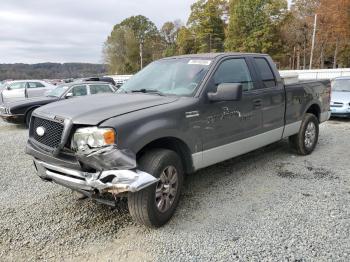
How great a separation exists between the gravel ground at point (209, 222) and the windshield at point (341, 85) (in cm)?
716

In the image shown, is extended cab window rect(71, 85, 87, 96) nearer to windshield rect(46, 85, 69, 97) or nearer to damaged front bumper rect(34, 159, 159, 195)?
windshield rect(46, 85, 69, 97)

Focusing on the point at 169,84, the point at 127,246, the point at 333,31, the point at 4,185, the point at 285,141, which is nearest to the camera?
the point at 127,246

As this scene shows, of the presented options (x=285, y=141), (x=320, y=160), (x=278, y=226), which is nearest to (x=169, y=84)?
(x=278, y=226)

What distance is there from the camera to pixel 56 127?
11.3 feet

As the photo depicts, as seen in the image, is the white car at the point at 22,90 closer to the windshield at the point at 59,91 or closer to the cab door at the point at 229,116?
the windshield at the point at 59,91

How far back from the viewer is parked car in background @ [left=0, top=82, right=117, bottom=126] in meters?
10.0

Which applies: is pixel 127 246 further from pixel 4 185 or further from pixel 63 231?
pixel 4 185

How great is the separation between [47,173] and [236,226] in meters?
2.14

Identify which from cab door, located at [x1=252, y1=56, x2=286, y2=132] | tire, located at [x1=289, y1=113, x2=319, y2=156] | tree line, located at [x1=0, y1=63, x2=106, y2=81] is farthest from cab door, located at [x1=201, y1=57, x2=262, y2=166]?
tree line, located at [x1=0, y1=63, x2=106, y2=81]

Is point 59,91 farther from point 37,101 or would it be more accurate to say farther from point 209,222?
point 209,222

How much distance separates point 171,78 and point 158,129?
1220mm

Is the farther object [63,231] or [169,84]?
[169,84]

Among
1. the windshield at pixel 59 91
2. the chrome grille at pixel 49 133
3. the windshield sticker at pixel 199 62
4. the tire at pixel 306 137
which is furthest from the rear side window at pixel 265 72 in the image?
the windshield at pixel 59 91

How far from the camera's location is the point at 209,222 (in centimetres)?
368
